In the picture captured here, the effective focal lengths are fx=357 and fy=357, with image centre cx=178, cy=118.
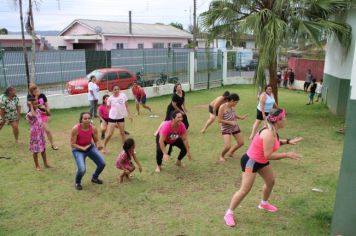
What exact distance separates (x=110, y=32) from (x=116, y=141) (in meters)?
22.6

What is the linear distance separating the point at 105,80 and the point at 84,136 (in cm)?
1031

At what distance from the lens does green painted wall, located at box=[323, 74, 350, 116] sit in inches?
489

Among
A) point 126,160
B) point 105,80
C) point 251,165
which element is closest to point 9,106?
point 126,160

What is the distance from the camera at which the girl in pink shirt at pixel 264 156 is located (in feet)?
14.4

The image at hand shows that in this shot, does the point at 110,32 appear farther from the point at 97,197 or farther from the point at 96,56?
the point at 97,197

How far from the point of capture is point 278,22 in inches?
422

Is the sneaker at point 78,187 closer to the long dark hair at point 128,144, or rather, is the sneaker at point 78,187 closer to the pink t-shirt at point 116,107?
the long dark hair at point 128,144

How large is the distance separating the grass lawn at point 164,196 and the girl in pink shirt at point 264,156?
1.33ft

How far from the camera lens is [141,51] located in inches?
785

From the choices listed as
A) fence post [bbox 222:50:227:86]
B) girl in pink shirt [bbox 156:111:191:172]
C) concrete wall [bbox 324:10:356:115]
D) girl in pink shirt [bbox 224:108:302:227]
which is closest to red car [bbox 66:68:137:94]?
fence post [bbox 222:50:227:86]

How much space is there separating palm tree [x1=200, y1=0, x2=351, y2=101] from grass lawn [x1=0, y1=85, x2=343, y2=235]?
3118mm

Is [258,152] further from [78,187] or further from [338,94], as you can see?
[338,94]

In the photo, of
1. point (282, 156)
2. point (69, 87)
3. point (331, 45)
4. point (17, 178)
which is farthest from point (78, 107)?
point (282, 156)

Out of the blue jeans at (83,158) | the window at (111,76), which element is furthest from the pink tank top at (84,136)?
the window at (111,76)
